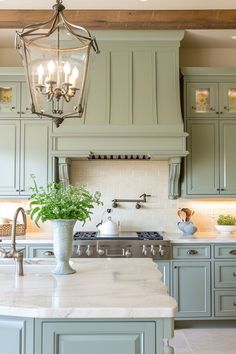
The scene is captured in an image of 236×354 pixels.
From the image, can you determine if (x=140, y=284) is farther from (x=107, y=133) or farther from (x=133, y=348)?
(x=107, y=133)

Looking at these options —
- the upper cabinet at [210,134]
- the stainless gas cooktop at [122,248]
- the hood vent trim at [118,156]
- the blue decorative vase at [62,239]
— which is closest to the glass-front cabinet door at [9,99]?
the hood vent trim at [118,156]

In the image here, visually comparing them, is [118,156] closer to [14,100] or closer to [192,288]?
[14,100]

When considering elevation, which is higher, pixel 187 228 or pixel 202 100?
pixel 202 100

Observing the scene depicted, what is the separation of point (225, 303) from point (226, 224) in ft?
3.07

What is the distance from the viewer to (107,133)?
14.1 ft

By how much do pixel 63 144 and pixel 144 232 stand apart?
1444 mm

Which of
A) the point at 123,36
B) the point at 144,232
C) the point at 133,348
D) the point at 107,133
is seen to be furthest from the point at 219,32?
the point at 133,348

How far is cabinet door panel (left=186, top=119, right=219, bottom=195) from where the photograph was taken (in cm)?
450

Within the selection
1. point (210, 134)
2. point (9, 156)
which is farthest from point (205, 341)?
point (9, 156)

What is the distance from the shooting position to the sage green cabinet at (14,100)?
452cm

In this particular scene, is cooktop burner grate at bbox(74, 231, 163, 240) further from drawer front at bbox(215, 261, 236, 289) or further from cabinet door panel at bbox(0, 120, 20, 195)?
cabinet door panel at bbox(0, 120, 20, 195)

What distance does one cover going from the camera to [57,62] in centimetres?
227

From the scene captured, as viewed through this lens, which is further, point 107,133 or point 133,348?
point 107,133

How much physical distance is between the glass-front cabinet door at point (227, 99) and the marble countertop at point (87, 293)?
2696mm
